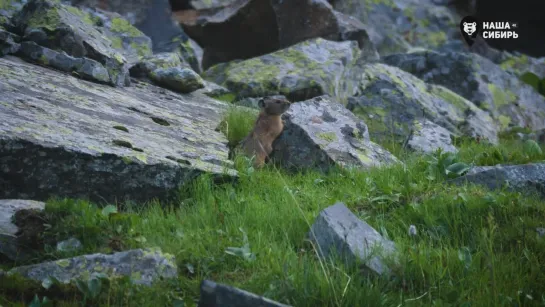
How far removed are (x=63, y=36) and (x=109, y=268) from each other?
17.5ft

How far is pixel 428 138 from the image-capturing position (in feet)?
27.5

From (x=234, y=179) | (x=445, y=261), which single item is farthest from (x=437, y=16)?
(x=445, y=261)

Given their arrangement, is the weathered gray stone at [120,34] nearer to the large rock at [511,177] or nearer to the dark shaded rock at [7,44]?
the dark shaded rock at [7,44]

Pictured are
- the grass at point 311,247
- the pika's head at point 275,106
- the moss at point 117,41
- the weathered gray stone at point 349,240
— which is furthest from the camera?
the moss at point 117,41

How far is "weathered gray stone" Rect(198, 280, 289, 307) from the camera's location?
3.13 meters

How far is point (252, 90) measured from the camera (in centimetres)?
1002

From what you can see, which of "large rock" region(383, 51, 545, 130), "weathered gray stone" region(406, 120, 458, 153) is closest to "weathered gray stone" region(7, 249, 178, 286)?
"weathered gray stone" region(406, 120, 458, 153)

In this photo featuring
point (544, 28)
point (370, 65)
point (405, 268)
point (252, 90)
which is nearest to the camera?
point (405, 268)

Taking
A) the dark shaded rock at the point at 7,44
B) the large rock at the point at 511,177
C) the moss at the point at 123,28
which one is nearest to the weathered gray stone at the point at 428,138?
the large rock at the point at 511,177

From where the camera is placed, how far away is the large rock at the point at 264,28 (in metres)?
12.5

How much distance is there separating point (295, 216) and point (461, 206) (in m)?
1.36

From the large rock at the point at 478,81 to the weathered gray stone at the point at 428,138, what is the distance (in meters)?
4.08

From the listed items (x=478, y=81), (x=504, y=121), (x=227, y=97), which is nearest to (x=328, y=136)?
(x=227, y=97)

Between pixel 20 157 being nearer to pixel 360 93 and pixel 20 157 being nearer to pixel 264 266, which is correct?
pixel 264 266
